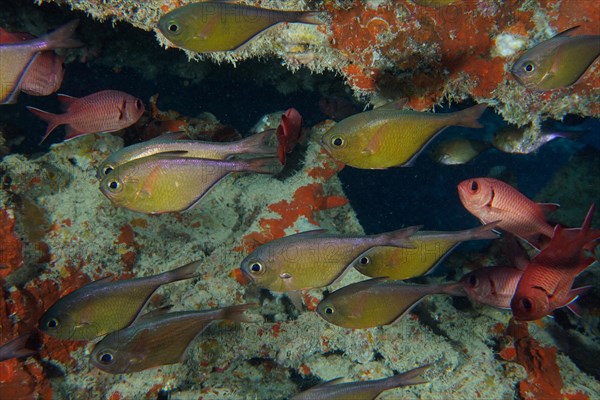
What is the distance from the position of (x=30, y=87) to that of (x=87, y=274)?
2.13m

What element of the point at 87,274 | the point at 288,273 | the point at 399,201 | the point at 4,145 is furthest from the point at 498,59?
the point at 399,201

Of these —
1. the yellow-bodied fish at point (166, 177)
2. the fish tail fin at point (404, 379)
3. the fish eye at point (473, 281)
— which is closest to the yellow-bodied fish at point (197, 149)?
the yellow-bodied fish at point (166, 177)

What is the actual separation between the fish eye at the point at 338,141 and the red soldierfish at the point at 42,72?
2619mm

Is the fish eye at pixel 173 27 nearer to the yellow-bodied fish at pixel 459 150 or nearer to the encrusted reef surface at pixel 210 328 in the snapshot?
the encrusted reef surface at pixel 210 328

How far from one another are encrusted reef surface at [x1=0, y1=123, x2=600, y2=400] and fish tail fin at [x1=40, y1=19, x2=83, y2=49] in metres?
2.33

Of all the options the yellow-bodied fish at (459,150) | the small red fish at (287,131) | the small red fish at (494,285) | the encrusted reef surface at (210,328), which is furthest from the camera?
the yellow-bodied fish at (459,150)

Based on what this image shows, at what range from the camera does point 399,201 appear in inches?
476

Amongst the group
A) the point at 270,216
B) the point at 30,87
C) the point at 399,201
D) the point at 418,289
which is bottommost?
the point at 399,201

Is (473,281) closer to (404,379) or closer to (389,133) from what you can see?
(404,379)

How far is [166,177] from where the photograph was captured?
2453 mm

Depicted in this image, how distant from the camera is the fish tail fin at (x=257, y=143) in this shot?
2689mm

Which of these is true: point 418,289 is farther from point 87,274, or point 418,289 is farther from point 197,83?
point 197,83

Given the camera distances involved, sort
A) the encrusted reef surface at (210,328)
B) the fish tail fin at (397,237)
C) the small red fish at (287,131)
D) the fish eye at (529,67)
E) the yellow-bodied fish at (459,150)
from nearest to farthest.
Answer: the fish tail fin at (397,237), the fish eye at (529,67), the small red fish at (287,131), the encrusted reef surface at (210,328), the yellow-bodied fish at (459,150)

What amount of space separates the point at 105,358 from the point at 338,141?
243 centimetres
